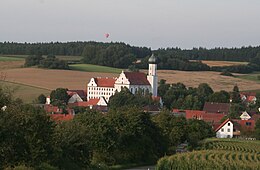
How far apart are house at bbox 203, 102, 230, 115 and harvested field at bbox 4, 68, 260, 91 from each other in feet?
70.0

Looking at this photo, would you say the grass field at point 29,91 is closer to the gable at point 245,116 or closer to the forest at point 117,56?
the gable at point 245,116

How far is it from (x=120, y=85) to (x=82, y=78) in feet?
26.2

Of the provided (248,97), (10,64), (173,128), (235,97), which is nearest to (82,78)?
(10,64)

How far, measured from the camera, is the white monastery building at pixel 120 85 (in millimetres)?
124562

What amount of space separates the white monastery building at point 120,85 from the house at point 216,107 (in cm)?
1722

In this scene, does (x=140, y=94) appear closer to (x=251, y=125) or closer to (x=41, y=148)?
(x=251, y=125)

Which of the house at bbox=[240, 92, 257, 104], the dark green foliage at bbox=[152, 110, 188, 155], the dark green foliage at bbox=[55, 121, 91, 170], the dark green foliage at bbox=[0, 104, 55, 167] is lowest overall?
the house at bbox=[240, 92, 257, 104]

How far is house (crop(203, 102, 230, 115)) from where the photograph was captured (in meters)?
104

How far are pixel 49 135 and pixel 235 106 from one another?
7359 centimetres

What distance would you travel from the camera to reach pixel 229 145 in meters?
58.1

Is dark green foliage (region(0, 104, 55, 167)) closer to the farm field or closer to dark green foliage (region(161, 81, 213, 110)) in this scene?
dark green foliage (region(161, 81, 213, 110))

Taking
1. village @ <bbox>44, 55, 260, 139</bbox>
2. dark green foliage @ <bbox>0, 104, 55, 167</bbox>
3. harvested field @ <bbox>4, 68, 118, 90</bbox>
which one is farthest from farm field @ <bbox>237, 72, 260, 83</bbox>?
dark green foliage @ <bbox>0, 104, 55, 167</bbox>

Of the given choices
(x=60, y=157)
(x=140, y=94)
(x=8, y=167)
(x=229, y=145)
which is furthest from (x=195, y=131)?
(x=140, y=94)

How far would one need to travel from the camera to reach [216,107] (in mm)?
105938
